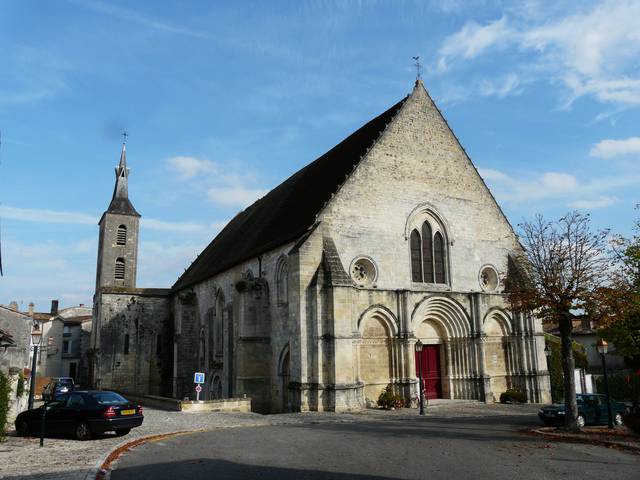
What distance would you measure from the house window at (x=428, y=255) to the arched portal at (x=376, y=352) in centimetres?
258

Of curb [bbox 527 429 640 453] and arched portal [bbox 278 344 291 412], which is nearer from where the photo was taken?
curb [bbox 527 429 640 453]

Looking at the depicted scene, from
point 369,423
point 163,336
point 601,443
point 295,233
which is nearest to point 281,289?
point 295,233

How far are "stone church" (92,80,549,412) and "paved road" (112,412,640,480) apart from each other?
5.15 m

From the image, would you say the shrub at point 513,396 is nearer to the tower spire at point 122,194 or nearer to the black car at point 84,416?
the black car at point 84,416

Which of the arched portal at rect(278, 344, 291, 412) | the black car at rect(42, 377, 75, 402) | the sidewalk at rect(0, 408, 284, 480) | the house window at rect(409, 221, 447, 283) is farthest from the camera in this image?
the black car at rect(42, 377, 75, 402)

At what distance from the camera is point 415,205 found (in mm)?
22984

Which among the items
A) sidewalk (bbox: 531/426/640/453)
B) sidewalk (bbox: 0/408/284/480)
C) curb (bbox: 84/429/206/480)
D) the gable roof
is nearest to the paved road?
curb (bbox: 84/429/206/480)

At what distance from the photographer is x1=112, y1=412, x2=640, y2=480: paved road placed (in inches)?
349

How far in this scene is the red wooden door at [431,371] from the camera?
74.3ft

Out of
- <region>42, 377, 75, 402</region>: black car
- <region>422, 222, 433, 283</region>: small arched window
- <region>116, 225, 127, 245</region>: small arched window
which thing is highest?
<region>116, 225, 127, 245</region>: small arched window

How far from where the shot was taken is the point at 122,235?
4250 centimetres

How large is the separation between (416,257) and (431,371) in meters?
4.74

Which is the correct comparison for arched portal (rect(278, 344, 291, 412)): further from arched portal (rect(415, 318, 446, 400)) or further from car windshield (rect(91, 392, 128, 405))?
car windshield (rect(91, 392, 128, 405))

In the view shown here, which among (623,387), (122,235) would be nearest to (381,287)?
(623,387)
